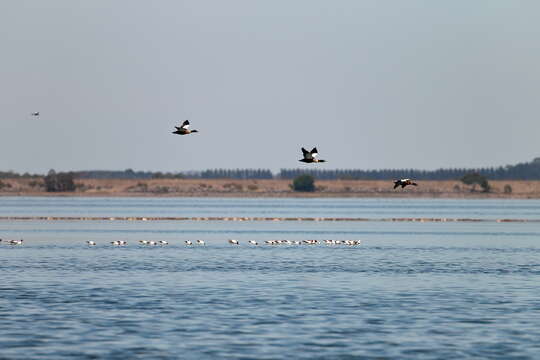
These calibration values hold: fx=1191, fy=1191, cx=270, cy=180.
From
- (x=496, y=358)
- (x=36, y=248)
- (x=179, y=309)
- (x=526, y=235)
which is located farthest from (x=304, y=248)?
(x=496, y=358)

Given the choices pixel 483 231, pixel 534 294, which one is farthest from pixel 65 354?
pixel 483 231

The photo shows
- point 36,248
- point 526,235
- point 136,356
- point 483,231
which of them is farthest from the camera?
point 483,231

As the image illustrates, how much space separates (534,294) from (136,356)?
836 inches

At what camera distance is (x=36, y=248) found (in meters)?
77.5

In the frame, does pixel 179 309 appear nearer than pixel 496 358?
No

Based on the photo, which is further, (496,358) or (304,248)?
(304,248)

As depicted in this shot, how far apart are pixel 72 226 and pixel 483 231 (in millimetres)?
39320

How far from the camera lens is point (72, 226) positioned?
115 meters

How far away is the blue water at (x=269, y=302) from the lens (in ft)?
105

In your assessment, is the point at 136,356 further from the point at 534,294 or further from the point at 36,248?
the point at 36,248

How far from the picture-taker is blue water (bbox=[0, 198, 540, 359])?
32094mm

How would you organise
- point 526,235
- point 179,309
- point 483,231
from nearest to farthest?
point 179,309
point 526,235
point 483,231

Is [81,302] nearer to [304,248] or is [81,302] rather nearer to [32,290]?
[32,290]

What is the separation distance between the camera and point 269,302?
4269cm
